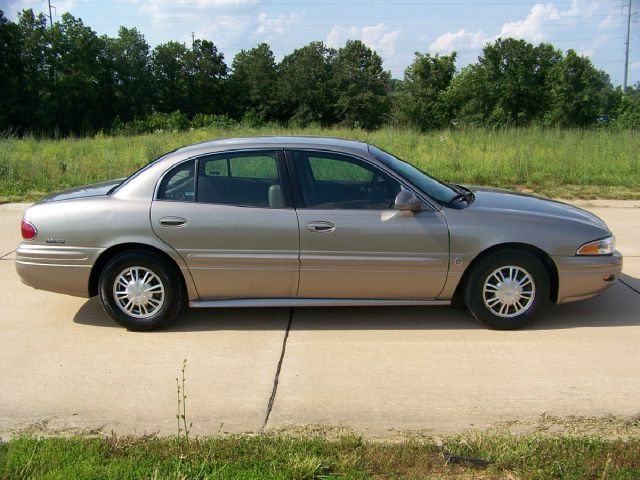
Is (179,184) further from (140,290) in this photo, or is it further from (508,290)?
(508,290)

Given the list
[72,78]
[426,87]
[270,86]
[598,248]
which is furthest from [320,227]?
[270,86]

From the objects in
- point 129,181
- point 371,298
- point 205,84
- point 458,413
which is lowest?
point 458,413

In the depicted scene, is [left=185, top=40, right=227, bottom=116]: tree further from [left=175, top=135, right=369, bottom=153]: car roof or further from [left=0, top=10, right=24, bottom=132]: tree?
[left=175, top=135, right=369, bottom=153]: car roof

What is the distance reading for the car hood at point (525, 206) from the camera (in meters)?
5.57

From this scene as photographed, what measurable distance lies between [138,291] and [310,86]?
205 ft

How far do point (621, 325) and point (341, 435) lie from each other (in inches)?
122

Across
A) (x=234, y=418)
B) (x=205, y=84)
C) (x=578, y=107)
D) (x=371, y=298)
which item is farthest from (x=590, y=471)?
(x=205, y=84)

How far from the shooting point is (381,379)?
14.9 ft

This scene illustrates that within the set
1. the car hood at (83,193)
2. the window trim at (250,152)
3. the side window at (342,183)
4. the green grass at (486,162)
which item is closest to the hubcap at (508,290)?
the side window at (342,183)

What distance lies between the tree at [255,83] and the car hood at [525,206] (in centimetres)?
6228

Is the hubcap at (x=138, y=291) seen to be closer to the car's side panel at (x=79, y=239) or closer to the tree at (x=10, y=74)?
the car's side panel at (x=79, y=239)

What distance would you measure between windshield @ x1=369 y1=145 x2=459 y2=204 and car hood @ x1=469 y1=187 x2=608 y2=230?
0.81 feet

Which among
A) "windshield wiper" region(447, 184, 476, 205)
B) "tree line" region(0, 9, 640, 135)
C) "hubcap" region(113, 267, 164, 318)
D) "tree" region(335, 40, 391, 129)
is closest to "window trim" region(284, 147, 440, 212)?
"windshield wiper" region(447, 184, 476, 205)

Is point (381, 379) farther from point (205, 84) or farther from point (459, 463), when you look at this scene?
point (205, 84)
